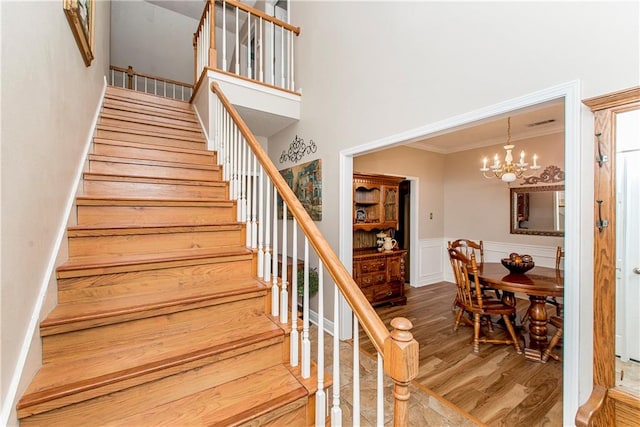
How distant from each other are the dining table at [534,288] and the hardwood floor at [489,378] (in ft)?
0.72

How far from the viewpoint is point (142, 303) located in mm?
1350

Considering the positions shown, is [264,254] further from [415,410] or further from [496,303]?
[496,303]

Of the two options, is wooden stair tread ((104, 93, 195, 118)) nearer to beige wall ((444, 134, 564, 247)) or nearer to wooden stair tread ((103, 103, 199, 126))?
wooden stair tread ((103, 103, 199, 126))

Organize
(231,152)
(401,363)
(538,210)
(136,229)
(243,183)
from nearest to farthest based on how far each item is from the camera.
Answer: (401,363), (136,229), (243,183), (231,152), (538,210)

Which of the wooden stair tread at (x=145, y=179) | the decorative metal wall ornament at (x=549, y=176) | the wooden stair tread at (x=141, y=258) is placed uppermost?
the decorative metal wall ornament at (x=549, y=176)

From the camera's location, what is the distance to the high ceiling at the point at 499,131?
3.58 metres

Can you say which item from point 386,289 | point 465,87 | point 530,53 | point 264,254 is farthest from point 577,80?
point 386,289

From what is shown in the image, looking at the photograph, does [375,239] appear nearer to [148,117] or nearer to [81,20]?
[148,117]

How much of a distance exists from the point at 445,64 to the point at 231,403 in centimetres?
247

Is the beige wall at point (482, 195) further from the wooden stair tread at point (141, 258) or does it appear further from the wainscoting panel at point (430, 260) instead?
the wooden stair tread at point (141, 258)

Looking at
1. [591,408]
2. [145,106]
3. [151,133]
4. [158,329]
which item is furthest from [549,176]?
[145,106]

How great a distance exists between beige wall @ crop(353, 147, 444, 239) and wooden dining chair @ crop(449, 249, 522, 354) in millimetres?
2094

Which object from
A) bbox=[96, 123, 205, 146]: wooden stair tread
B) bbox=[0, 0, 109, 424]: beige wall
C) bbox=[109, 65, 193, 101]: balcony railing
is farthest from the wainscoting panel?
bbox=[109, 65, 193, 101]: balcony railing

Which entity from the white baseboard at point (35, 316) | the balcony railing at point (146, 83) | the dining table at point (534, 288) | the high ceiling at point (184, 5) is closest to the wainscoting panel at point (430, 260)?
the dining table at point (534, 288)
